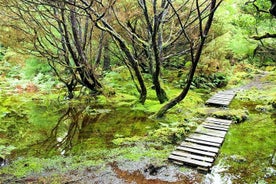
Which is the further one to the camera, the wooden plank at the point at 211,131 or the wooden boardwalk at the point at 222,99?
the wooden boardwalk at the point at 222,99

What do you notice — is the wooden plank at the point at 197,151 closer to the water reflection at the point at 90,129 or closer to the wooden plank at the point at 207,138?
the wooden plank at the point at 207,138

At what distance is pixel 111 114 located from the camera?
10.3 meters

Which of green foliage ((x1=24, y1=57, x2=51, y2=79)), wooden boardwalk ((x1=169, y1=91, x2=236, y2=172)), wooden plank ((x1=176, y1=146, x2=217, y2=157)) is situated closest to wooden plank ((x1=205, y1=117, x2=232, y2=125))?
wooden boardwalk ((x1=169, y1=91, x2=236, y2=172))

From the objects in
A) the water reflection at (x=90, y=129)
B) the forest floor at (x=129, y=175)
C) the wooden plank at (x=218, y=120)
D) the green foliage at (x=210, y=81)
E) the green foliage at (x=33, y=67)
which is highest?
the green foliage at (x=33, y=67)

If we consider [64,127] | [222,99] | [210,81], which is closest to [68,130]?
[64,127]

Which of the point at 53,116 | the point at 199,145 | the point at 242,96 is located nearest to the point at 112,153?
the point at 199,145

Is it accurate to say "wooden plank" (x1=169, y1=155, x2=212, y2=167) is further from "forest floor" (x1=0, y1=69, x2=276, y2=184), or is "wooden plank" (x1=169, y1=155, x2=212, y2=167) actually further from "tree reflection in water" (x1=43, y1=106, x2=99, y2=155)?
"tree reflection in water" (x1=43, y1=106, x2=99, y2=155)

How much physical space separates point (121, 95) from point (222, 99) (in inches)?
175

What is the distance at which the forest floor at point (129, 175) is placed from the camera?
17.4 ft

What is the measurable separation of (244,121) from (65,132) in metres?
5.39

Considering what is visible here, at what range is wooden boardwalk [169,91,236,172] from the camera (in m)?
5.93

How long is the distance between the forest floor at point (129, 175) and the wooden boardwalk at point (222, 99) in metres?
5.64

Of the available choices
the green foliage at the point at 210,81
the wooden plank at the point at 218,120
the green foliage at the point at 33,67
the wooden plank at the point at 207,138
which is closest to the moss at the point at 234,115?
the wooden plank at the point at 218,120

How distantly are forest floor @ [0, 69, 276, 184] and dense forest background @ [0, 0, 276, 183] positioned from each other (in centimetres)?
8
